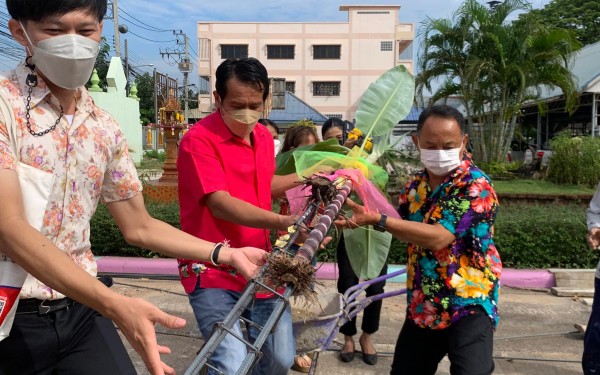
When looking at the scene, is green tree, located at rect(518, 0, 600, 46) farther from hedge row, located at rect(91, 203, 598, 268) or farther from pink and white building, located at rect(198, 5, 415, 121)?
hedge row, located at rect(91, 203, 598, 268)

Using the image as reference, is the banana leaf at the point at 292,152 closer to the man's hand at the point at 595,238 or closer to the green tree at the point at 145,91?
the man's hand at the point at 595,238

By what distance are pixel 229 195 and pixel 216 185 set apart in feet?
0.25

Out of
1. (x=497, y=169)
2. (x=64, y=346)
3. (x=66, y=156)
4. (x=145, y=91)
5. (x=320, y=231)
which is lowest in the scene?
(x=497, y=169)

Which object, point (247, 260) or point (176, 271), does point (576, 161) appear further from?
point (247, 260)

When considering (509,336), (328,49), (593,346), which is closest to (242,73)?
(593,346)

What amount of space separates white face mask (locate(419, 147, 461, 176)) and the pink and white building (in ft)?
109

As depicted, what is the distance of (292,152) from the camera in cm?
315

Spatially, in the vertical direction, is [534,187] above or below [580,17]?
below

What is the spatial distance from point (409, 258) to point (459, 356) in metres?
0.53

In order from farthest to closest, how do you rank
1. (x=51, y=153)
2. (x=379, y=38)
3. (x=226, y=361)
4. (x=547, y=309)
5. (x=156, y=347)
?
1. (x=379, y=38)
2. (x=547, y=309)
3. (x=226, y=361)
4. (x=51, y=153)
5. (x=156, y=347)

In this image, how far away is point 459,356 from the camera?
2.29 meters

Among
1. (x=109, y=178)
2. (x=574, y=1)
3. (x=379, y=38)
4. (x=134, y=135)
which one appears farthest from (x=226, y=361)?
(x=379, y=38)

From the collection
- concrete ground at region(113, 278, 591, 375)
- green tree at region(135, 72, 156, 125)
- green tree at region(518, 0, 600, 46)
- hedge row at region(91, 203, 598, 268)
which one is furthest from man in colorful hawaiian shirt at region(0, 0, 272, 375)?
green tree at region(135, 72, 156, 125)

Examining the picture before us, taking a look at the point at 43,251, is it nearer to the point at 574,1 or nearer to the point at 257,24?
the point at 574,1
